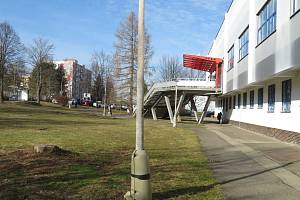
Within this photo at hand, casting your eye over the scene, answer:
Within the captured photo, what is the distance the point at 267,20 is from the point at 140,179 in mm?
20626

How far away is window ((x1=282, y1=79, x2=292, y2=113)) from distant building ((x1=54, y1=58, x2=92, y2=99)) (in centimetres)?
11910

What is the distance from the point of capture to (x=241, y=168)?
43.4ft

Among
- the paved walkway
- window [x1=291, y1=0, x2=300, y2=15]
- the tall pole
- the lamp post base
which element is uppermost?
window [x1=291, y1=0, x2=300, y2=15]

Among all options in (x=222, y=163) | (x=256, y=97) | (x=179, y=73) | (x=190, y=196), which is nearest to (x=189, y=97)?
(x=256, y=97)

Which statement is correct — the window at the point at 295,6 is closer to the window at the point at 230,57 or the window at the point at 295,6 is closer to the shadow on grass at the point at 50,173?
the shadow on grass at the point at 50,173

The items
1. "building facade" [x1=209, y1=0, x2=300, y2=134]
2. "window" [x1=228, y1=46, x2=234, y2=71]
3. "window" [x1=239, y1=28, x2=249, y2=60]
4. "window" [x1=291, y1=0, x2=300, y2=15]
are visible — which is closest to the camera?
"window" [x1=291, y1=0, x2=300, y2=15]

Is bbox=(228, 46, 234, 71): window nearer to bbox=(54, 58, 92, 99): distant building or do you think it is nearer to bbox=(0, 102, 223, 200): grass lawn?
bbox=(0, 102, 223, 200): grass lawn

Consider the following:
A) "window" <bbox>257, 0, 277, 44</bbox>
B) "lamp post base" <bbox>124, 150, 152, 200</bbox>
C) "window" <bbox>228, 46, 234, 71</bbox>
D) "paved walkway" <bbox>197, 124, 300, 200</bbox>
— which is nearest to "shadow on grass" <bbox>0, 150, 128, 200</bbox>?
"lamp post base" <bbox>124, 150, 152, 200</bbox>

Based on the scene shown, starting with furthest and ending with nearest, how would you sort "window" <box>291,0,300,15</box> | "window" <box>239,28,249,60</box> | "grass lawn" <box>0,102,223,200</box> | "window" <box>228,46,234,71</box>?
"window" <box>228,46,234,71</box>
"window" <box>239,28,249,60</box>
"window" <box>291,0,300,15</box>
"grass lawn" <box>0,102,223,200</box>

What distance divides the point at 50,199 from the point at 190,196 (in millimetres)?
2551

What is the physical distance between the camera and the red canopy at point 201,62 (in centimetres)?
5100

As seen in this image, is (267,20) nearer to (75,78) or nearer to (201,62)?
(201,62)

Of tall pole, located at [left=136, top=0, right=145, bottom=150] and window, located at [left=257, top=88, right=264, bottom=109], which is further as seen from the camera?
window, located at [left=257, top=88, right=264, bottom=109]

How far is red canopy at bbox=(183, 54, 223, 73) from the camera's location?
5100 centimetres
